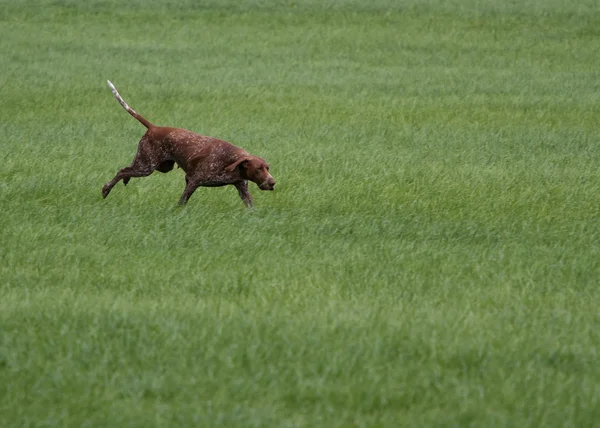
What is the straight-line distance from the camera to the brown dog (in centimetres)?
892

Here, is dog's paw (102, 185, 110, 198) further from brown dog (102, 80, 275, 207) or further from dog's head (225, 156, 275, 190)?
dog's head (225, 156, 275, 190)

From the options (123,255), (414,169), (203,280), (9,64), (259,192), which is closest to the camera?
(203,280)

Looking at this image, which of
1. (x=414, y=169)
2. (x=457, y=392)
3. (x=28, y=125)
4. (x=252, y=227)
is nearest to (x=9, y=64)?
(x=28, y=125)

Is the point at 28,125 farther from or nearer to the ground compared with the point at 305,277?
nearer to the ground

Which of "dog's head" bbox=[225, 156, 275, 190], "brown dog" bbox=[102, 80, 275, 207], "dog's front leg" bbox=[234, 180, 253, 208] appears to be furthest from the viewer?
"dog's front leg" bbox=[234, 180, 253, 208]

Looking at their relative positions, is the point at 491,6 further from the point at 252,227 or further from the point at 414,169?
the point at 252,227

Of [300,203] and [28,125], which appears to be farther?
[28,125]

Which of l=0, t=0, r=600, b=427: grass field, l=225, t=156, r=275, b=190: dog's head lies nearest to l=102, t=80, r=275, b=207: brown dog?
l=225, t=156, r=275, b=190: dog's head

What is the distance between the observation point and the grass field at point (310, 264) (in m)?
4.99

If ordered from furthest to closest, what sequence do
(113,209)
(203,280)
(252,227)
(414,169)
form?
(414,169)
(113,209)
(252,227)
(203,280)

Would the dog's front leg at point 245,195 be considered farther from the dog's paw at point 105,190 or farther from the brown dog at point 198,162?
the dog's paw at point 105,190

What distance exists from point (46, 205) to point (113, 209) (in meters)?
0.72

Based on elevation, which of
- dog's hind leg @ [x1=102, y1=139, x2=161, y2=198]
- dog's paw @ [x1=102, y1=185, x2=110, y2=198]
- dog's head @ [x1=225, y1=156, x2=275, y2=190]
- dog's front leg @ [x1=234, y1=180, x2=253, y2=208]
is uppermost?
dog's head @ [x1=225, y1=156, x2=275, y2=190]

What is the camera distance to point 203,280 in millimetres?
6957
